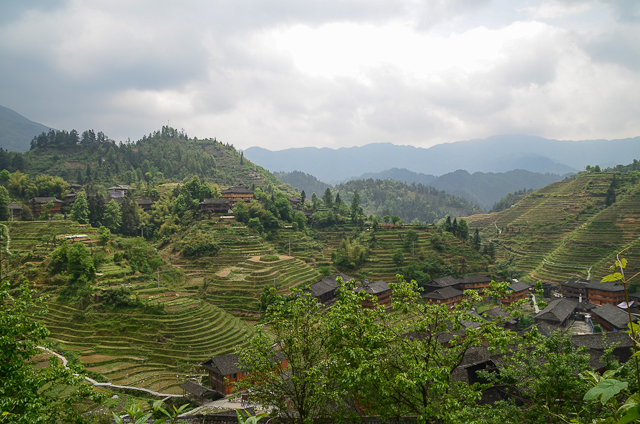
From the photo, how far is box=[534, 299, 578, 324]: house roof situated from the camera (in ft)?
93.0

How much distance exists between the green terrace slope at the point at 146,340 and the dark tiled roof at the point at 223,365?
1.12 metres

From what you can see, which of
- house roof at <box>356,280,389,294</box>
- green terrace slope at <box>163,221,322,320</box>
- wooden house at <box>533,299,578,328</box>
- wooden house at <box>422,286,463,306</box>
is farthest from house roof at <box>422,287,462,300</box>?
green terrace slope at <box>163,221,322,320</box>

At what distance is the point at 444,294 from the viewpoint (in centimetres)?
3466

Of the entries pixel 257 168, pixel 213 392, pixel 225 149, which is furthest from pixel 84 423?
pixel 225 149

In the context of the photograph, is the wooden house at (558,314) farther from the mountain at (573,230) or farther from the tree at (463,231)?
the tree at (463,231)

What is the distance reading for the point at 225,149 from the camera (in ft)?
324

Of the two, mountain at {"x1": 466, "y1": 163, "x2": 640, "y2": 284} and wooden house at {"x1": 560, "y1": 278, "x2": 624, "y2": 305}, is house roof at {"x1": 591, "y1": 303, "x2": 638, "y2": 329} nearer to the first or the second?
wooden house at {"x1": 560, "y1": 278, "x2": 624, "y2": 305}

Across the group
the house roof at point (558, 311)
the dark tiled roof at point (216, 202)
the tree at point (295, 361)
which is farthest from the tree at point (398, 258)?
the tree at point (295, 361)

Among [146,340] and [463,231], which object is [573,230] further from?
[146,340]

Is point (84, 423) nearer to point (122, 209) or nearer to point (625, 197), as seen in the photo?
point (122, 209)

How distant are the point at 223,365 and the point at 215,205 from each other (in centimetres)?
2845

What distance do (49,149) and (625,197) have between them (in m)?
98.7

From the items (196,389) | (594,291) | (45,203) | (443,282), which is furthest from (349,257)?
(45,203)

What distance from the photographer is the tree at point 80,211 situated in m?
39.7
